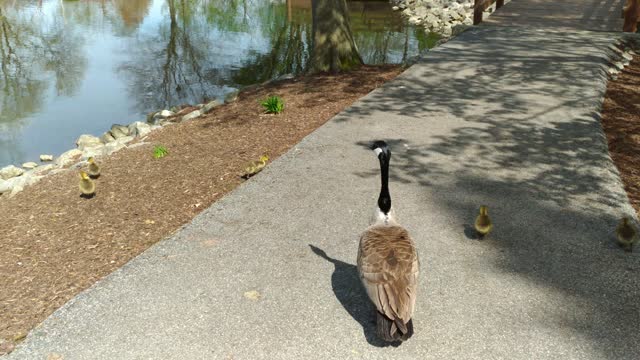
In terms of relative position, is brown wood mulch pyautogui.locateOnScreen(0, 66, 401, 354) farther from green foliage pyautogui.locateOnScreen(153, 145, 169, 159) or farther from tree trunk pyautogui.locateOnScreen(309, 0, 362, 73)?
tree trunk pyautogui.locateOnScreen(309, 0, 362, 73)

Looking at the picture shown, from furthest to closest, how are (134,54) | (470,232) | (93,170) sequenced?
(134,54) < (93,170) < (470,232)

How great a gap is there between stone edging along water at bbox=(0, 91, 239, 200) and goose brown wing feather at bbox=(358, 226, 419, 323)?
7379 millimetres

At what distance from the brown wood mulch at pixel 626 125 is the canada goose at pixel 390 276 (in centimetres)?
384

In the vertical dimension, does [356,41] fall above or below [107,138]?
above

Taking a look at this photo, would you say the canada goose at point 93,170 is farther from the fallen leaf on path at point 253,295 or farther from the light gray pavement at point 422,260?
the fallen leaf on path at point 253,295

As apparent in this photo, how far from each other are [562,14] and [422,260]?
1592 centimetres

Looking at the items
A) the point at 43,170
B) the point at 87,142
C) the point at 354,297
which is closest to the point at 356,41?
the point at 87,142

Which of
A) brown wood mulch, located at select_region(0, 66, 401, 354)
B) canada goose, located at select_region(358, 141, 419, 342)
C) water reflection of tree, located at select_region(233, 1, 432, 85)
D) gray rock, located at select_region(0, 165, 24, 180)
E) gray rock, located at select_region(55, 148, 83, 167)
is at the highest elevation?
water reflection of tree, located at select_region(233, 1, 432, 85)

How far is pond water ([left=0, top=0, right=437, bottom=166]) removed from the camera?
55.0ft

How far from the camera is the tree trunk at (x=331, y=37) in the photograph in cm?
1352

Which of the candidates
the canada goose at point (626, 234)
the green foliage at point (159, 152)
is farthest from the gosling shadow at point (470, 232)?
the green foliage at point (159, 152)

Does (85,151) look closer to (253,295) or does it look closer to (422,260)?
(253,295)

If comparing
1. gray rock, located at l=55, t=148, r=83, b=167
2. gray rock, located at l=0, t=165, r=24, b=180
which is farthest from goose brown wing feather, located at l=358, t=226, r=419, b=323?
gray rock, located at l=0, t=165, r=24, b=180

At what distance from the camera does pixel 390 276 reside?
4.09 m
